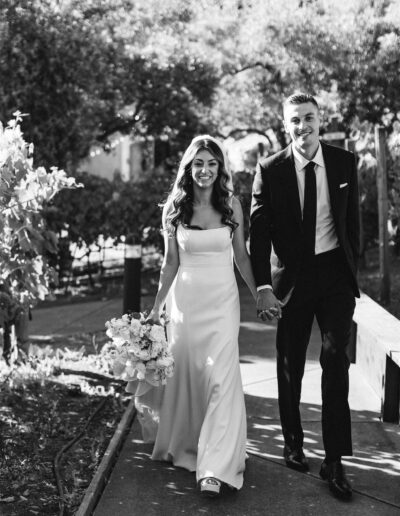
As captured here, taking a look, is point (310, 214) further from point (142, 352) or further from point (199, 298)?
point (142, 352)

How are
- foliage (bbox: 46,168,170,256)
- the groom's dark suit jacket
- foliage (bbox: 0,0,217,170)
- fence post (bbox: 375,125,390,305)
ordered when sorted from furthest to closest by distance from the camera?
1. foliage (bbox: 46,168,170,256)
2. foliage (bbox: 0,0,217,170)
3. fence post (bbox: 375,125,390,305)
4. the groom's dark suit jacket

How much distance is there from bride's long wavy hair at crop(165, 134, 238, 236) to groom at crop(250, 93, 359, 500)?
0.60 ft

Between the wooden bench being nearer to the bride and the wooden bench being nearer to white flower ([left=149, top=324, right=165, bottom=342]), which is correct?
the bride

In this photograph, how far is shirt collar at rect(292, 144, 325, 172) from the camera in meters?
4.45

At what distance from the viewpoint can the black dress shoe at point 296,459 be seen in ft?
14.8

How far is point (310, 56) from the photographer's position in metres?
12.1

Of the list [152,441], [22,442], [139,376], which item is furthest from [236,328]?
[22,442]

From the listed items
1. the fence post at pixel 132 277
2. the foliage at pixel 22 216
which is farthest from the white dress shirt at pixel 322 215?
the fence post at pixel 132 277

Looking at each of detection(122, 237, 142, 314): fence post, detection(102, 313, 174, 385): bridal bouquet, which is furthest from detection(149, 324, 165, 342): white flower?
detection(122, 237, 142, 314): fence post

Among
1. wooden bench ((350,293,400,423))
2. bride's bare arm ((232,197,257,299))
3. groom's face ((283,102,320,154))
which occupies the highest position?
groom's face ((283,102,320,154))

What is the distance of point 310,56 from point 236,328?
333 inches

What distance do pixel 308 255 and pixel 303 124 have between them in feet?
2.41

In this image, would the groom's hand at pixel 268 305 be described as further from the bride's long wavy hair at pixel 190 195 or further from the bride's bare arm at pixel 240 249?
the bride's long wavy hair at pixel 190 195

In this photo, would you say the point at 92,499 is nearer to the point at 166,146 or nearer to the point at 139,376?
the point at 139,376
